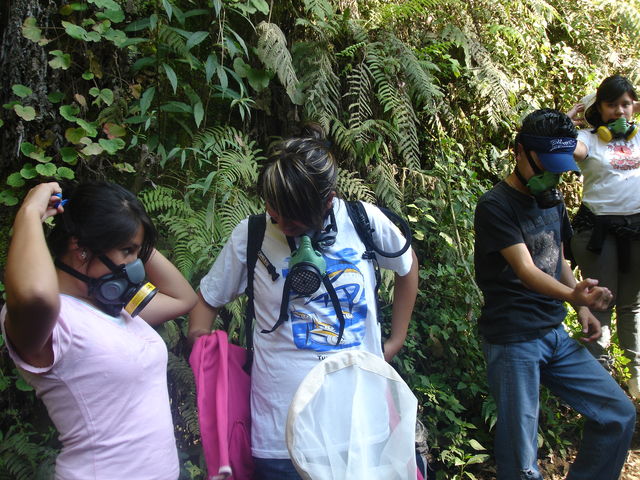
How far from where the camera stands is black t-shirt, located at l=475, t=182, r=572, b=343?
9.05ft

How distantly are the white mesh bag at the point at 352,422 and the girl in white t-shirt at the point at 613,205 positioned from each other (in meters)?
2.55

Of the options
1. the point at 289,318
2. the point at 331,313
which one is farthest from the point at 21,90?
the point at 331,313

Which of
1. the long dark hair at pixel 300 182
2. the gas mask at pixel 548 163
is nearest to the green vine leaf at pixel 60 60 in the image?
the long dark hair at pixel 300 182

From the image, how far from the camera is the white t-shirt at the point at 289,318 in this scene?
2100 mm

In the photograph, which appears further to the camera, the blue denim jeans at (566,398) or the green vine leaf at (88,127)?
the green vine leaf at (88,127)

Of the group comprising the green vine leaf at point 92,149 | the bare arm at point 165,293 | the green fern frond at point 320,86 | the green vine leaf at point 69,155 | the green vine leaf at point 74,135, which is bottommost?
the bare arm at point 165,293

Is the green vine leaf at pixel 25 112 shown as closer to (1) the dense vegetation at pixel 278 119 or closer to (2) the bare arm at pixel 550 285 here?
(1) the dense vegetation at pixel 278 119

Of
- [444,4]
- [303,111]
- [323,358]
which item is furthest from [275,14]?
[323,358]

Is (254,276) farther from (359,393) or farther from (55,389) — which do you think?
(55,389)

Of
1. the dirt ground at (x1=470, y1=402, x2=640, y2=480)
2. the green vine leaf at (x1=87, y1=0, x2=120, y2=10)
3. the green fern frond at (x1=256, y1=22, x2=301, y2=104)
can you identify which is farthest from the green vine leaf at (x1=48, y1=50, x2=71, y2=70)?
the dirt ground at (x1=470, y1=402, x2=640, y2=480)

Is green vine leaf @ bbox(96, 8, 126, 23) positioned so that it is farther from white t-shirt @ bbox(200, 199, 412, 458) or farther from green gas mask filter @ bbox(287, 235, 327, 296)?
green gas mask filter @ bbox(287, 235, 327, 296)

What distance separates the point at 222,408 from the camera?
6.93 ft

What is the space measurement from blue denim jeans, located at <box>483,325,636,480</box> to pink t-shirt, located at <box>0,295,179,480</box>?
169 centimetres

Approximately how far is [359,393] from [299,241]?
24.1 inches
